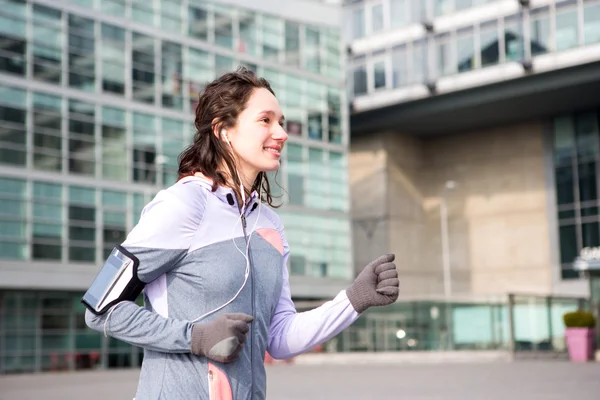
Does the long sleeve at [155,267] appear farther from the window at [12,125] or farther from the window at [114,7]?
the window at [114,7]

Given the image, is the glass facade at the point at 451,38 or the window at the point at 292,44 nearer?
the glass facade at the point at 451,38

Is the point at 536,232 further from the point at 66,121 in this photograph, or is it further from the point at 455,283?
the point at 66,121

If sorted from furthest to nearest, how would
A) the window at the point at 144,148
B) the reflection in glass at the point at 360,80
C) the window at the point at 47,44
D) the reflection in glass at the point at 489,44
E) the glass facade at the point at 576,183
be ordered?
the reflection in glass at the point at 360,80
the glass facade at the point at 576,183
the reflection in glass at the point at 489,44
the window at the point at 144,148
the window at the point at 47,44

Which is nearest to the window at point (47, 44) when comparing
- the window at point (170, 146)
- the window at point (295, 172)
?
the window at point (170, 146)

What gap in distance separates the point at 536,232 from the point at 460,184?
5.77 metres

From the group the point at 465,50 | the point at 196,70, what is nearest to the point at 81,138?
the point at 196,70

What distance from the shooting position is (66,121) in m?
36.2

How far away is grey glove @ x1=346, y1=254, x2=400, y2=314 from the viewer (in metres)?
2.67

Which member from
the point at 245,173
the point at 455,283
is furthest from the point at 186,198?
the point at 455,283

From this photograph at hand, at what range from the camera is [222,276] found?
257 cm

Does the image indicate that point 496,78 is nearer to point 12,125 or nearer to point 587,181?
point 587,181

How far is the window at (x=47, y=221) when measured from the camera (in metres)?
34.7

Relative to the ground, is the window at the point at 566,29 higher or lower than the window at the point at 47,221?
higher

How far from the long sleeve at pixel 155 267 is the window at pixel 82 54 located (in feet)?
115
